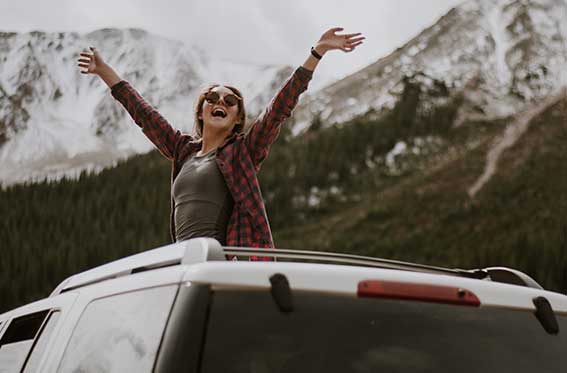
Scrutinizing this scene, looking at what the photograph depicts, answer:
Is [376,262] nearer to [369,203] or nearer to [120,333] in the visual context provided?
[120,333]

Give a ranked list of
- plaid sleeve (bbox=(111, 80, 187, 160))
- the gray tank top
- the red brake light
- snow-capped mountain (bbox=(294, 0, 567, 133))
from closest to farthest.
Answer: the red brake light, the gray tank top, plaid sleeve (bbox=(111, 80, 187, 160)), snow-capped mountain (bbox=(294, 0, 567, 133))

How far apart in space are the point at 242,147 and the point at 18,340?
3.55ft

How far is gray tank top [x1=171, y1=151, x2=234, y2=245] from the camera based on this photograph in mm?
2922

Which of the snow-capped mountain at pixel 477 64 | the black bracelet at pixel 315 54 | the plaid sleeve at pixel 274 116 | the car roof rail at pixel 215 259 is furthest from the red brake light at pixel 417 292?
the snow-capped mountain at pixel 477 64

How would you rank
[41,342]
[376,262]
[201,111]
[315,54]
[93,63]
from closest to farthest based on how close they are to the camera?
[376,262] → [41,342] → [315,54] → [201,111] → [93,63]

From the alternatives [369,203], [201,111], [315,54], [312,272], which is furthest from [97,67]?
[369,203]

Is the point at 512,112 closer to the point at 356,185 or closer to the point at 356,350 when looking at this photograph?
the point at 356,185

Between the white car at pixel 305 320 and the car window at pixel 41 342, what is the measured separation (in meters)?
0.29

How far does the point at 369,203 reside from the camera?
8412 centimetres

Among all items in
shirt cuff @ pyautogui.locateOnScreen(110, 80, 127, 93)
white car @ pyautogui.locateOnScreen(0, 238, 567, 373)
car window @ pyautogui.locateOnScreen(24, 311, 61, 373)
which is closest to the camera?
white car @ pyautogui.locateOnScreen(0, 238, 567, 373)

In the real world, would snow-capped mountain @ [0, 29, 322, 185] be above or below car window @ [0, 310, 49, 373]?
above

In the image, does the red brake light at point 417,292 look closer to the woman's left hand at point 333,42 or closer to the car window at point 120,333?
the car window at point 120,333

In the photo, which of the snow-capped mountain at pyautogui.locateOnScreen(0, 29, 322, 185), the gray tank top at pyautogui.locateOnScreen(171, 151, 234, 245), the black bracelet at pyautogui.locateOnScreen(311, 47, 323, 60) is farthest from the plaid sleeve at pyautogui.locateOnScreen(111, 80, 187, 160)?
the snow-capped mountain at pyautogui.locateOnScreen(0, 29, 322, 185)

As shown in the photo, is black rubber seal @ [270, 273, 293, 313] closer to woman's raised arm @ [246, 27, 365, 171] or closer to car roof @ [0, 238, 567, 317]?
car roof @ [0, 238, 567, 317]
